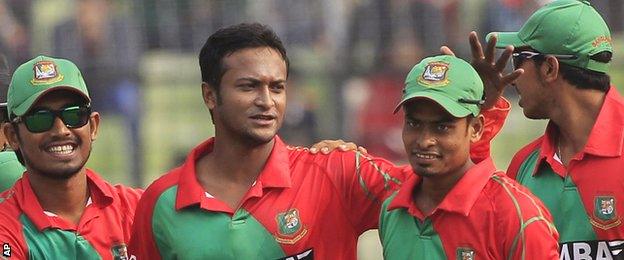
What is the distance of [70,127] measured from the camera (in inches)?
259

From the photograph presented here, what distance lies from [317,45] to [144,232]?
753cm

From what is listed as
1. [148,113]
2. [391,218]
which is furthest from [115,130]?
[391,218]

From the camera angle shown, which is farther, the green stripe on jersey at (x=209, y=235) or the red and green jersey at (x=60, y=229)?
the red and green jersey at (x=60, y=229)

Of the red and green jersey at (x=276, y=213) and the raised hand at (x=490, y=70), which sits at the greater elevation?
the raised hand at (x=490, y=70)

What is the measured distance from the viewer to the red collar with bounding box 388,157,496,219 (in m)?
Result: 5.74

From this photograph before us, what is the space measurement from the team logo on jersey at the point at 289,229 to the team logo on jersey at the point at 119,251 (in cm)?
89

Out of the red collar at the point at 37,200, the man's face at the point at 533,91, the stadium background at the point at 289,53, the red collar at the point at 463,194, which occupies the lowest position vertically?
the stadium background at the point at 289,53

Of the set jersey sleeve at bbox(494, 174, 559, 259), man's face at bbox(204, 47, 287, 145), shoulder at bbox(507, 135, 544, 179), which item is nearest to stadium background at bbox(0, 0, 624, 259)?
shoulder at bbox(507, 135, 544, 179)

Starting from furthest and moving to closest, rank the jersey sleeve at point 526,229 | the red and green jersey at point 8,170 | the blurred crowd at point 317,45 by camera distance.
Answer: the blurred crowd at point 317,45 < the red and green jersey at point 8,170 < the jersey sleeve at point 526,229

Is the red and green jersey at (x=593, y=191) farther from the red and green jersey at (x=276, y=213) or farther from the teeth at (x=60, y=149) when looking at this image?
the teeth at (x=60, y=149)

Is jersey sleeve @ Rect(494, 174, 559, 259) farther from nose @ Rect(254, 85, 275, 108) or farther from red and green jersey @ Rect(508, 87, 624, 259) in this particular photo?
nose @ Rect(254, 85, 275, 108)

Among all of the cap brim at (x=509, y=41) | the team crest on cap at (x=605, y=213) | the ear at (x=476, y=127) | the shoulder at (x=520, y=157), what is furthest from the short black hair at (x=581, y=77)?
the ear at (x=476, y=127)

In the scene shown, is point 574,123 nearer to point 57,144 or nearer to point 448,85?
point 448,85

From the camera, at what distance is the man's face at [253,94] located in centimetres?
611
